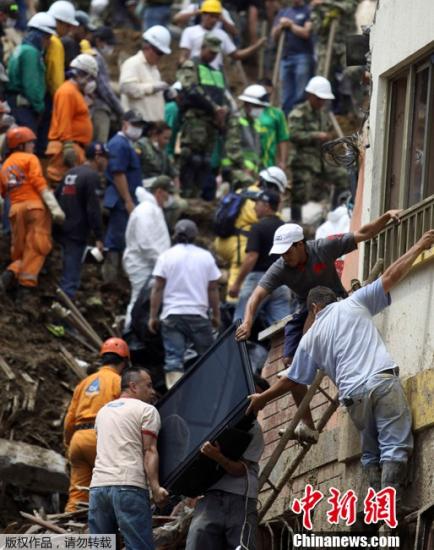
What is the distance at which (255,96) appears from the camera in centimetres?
2553

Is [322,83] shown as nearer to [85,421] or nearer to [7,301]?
[7,301]

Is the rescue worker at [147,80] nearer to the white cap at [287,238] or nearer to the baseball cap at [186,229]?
the baseball cap at [186,229]

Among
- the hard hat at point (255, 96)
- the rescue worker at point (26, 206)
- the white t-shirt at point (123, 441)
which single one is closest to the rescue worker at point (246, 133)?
the hard hat at point (255, 96)

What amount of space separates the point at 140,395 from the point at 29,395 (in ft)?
17.2

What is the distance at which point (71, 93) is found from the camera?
920 inches

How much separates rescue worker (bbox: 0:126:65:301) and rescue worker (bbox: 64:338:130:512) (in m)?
4.39

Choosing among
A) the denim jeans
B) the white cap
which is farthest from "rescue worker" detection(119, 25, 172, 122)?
the white cap

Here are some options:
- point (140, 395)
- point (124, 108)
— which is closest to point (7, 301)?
point (124, 108)

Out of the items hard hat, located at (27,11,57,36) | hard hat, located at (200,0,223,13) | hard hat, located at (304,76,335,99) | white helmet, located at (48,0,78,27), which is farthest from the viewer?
hard hat, located at (200,0,223,13)

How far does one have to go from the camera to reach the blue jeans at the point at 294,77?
1107 inches

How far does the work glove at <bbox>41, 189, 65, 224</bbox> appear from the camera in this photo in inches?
847

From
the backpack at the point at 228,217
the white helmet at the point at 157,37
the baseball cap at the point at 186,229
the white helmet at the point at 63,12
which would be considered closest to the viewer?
the baseball cap at the point at 186,229

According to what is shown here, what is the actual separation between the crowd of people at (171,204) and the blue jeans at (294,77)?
2 centimetres

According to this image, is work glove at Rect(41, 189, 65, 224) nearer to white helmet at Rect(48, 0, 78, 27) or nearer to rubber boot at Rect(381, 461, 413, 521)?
white helmet at Rect(48, 0, 78, 27)
